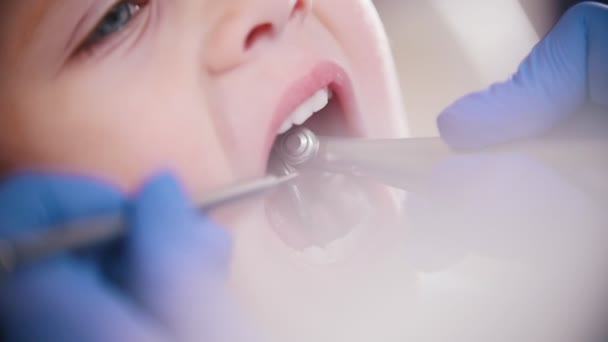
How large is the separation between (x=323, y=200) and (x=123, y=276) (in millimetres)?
218

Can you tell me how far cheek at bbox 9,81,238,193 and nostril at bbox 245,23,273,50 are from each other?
0.22ft

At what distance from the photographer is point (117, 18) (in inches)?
18.3

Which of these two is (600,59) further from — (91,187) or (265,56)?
(91,187)

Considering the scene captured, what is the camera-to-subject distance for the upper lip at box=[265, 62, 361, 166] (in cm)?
52

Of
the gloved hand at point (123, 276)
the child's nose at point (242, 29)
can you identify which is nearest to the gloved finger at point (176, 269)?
the gloved hand at point (123, 276)

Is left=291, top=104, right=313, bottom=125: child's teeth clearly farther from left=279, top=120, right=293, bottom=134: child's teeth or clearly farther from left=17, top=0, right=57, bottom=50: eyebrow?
left=17, top=0, right=57, bottom=50: eyebrow

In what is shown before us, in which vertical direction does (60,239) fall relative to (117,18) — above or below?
below

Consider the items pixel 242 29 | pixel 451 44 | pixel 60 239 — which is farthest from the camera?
pixel 451 44

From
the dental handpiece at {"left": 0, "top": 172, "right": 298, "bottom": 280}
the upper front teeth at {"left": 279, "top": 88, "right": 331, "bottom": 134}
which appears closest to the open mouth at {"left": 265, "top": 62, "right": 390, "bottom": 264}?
the upper front teeth at {"left": 279, "top": 88, "right": 331, "bottom": 134}

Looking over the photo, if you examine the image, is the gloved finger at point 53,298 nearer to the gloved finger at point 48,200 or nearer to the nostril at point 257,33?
the gloved finger at point 48,200

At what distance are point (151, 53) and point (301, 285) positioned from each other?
0.75ft

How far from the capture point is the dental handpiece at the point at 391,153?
0.50 metres

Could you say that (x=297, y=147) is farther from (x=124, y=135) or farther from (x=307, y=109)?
(x=124, y=135)

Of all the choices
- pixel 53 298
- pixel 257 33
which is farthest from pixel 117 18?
pixel 53 298
